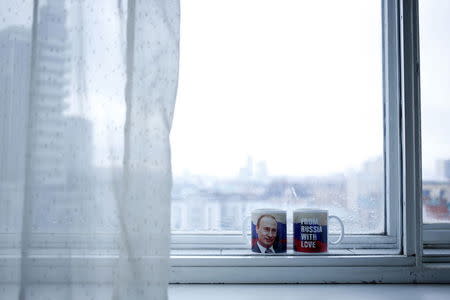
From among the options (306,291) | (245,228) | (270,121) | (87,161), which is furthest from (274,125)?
(87,161)

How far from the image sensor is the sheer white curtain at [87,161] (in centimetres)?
77

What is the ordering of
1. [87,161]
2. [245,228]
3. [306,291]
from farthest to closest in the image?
1. [245,228]
2. [306,291]
3. [87,161]

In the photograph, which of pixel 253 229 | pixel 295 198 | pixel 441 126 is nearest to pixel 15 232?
pixel 253 229

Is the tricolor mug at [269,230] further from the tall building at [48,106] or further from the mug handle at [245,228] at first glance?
the tall building at [48,106]

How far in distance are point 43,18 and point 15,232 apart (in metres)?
0.35

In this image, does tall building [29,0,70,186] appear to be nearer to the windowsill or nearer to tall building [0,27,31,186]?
tall building [0,27,31,186]

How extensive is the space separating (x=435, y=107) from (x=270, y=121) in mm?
433

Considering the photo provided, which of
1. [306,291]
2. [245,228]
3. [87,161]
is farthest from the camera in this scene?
[245,228]

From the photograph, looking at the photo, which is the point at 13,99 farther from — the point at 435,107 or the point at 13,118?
the point at 435,107

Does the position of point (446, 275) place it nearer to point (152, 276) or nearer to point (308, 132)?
point (308, 132)

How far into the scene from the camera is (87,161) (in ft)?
2.53

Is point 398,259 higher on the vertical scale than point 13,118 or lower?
lower

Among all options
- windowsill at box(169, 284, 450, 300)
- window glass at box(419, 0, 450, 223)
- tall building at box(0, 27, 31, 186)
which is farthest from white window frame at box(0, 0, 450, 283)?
tall building at box(0, 27, 31, 186)

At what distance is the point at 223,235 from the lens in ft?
3.99
